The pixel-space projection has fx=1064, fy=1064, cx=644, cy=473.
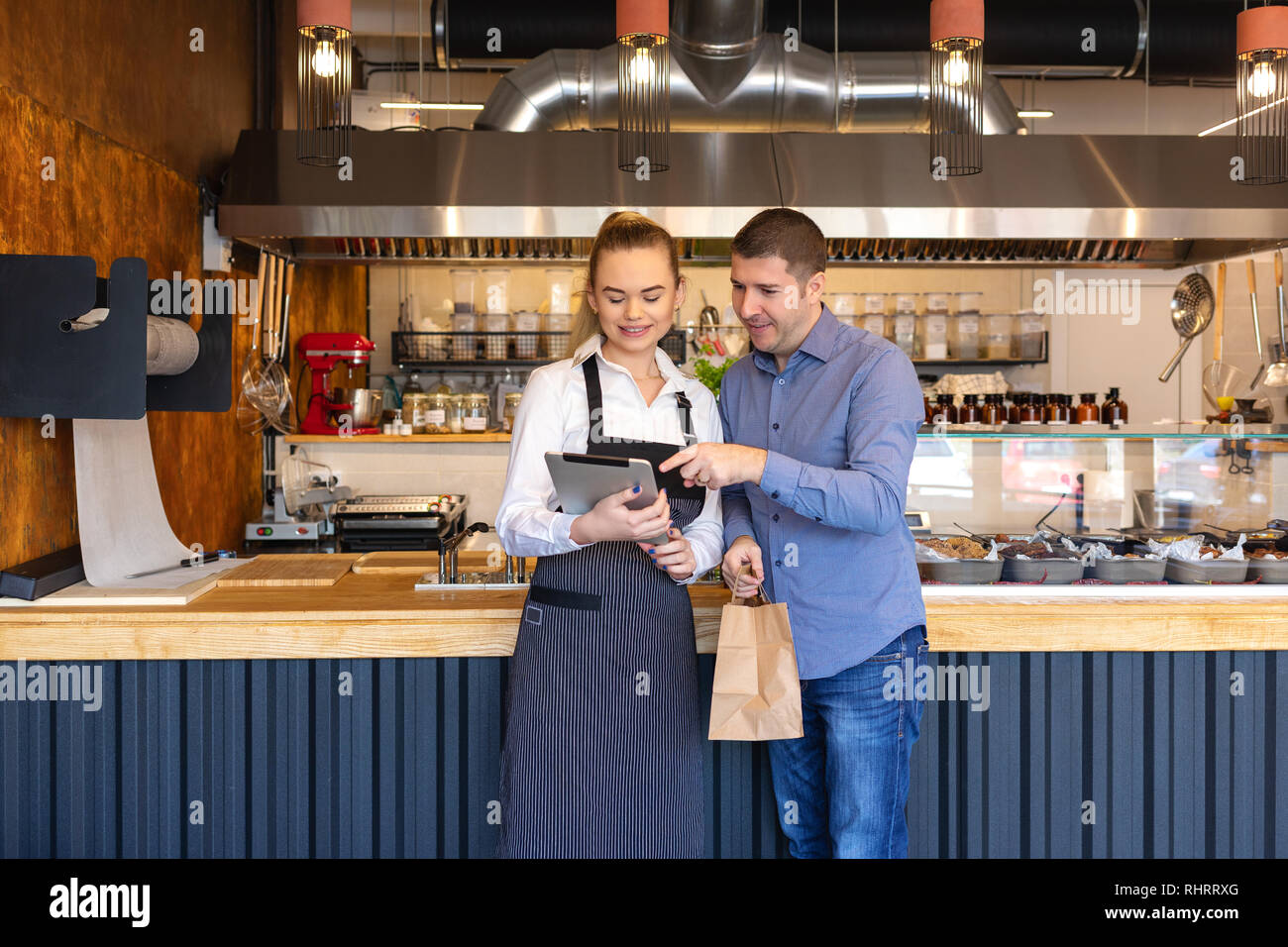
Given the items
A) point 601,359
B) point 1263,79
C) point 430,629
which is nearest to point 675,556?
point 601,359

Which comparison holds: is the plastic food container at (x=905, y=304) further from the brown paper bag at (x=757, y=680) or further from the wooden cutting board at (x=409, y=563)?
the brown paper bag at (x=757, y=680)

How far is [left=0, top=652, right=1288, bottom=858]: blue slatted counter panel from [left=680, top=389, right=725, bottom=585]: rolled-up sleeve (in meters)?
0.44

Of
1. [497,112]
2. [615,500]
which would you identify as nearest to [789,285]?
[615,500]

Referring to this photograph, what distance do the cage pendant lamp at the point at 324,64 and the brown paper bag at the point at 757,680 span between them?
1922mm

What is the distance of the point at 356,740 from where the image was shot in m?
2.35

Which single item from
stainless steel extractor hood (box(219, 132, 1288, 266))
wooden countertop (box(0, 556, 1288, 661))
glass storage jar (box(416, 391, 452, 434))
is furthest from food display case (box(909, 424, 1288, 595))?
glass storage jar (box(416, 391, 452, 434))

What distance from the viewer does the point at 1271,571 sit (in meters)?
2.49

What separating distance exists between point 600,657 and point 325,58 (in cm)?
188

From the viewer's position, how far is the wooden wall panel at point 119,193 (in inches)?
102

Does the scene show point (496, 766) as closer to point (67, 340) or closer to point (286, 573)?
point (286, 573)

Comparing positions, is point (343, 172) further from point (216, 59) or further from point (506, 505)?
point (506, 505)

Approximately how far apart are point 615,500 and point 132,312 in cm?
130

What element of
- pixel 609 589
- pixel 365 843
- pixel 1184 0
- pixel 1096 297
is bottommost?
pixel 365 843

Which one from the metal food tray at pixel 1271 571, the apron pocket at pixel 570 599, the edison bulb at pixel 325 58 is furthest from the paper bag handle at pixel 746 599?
the edison bulb at pixel 325 58
